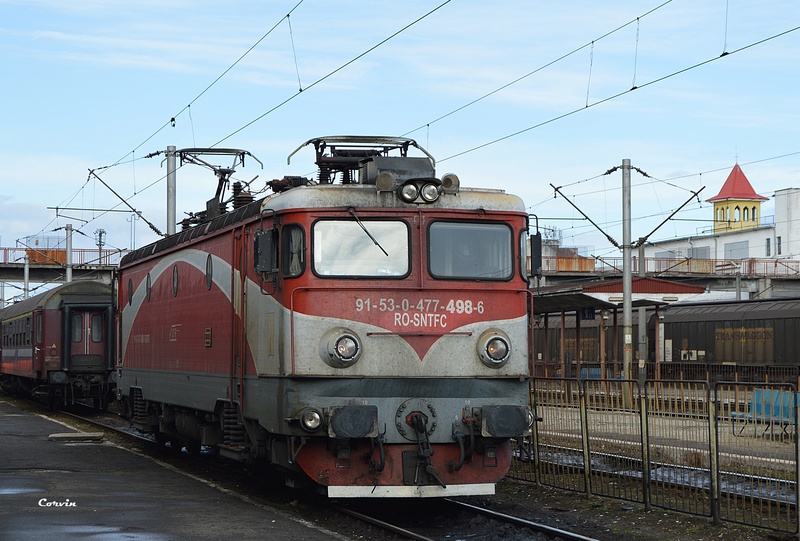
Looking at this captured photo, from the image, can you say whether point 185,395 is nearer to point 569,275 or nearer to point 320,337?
point 320,337

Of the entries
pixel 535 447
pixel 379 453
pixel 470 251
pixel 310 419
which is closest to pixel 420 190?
pixel 470 251

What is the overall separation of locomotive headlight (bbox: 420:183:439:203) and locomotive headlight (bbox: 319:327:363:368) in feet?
5.35

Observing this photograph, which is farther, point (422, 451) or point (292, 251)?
point (292, 251)

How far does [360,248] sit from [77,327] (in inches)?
791

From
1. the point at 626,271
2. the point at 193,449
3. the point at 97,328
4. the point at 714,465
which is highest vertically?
the point at 626,271

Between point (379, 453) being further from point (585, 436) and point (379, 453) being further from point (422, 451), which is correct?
point (585, 436)

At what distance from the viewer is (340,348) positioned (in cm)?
1123

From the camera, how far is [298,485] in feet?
41.0

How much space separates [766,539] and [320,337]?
4.70m

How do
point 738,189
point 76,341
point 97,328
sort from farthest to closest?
point 738,189, point 97,328, point 76,341

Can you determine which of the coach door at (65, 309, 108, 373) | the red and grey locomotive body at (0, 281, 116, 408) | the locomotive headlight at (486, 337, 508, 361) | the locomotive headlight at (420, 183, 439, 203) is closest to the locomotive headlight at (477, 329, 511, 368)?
the locomotive headlight at (486, 337, 508, 361)

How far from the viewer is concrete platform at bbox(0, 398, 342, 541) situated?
425 inches

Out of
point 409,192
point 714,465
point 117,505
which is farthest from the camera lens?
point 117,505

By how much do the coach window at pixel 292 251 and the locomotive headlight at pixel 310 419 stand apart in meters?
1.39
